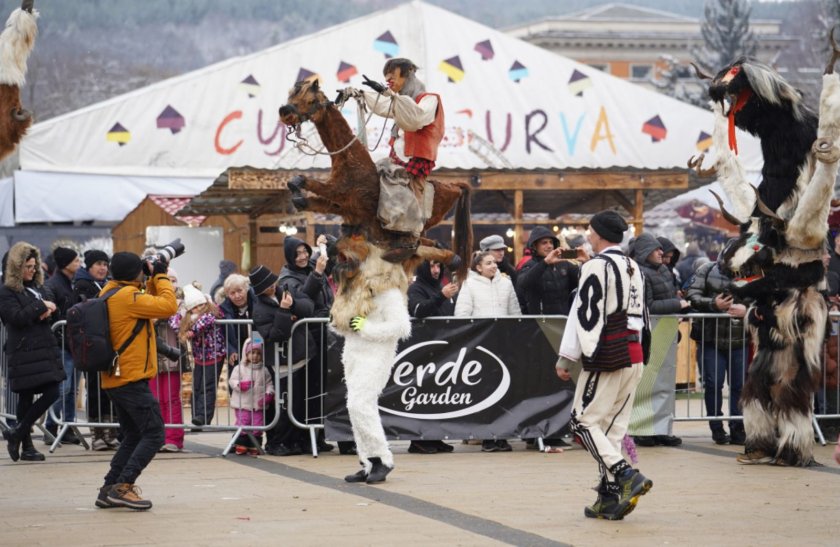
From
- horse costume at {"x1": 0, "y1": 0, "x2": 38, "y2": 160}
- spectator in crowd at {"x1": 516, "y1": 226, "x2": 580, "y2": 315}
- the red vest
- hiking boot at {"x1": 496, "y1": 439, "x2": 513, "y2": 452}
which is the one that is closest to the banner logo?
hiking boot at {"x1": 496, "y1": 439, "x2": 513, "y2": 452}

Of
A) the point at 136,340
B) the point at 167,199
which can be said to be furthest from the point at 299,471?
the point at 167,199

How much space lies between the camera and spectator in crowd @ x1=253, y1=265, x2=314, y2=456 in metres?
12.6

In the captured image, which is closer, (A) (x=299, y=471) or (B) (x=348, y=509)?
(B) (x=348, y=509)

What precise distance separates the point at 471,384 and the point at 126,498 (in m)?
4.30

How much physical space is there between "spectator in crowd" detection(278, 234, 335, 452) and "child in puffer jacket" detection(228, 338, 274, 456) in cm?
41

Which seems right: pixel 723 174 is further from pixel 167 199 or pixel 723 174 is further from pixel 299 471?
pixel 167 199

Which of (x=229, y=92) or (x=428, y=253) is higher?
(x=229, y=92)

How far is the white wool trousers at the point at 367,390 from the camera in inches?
421

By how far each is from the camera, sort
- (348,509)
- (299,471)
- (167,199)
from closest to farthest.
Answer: (348,509)
(299,471)
(167,199)

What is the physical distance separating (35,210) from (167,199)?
5130mm

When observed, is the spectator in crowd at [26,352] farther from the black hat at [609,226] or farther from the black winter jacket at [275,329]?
the black hat at [609,226]

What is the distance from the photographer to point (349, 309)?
10.8 meters

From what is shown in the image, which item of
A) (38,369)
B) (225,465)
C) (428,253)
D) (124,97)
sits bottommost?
(225,465)

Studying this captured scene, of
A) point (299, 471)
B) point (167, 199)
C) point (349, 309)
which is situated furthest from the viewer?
point (167, 199)
